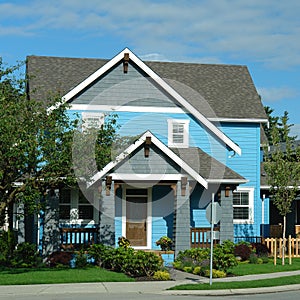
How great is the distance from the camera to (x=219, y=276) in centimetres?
2252

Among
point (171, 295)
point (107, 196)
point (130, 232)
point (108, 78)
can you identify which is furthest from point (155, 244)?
point (171, 295)

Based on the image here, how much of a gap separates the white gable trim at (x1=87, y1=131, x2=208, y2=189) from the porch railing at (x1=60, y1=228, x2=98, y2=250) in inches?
94.2

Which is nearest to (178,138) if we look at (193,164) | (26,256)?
(193,164)

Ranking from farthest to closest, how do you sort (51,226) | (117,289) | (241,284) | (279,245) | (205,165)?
1. (279,245)
2. (205,165)
3. (51,226)
4. (241,284)
5. (117,289)

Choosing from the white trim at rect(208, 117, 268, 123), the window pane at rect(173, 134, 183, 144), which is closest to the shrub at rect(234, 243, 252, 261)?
the window pane at rect(173, 134, 183, 144)

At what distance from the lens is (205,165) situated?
29.4 meters

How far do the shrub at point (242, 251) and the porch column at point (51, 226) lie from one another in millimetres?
7667

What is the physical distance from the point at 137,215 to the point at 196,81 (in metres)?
9.50

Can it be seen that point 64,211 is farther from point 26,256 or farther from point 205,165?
point 205,165

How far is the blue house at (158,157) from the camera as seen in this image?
26.7 meters

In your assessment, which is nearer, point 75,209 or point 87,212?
point 75,209

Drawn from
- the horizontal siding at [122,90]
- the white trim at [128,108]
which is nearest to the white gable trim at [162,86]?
the horizontal siding at [122,90]

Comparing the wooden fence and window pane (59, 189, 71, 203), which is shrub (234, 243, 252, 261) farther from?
window pane (59, 189, 71, 203)

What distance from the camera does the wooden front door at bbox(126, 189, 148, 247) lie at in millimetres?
28953
